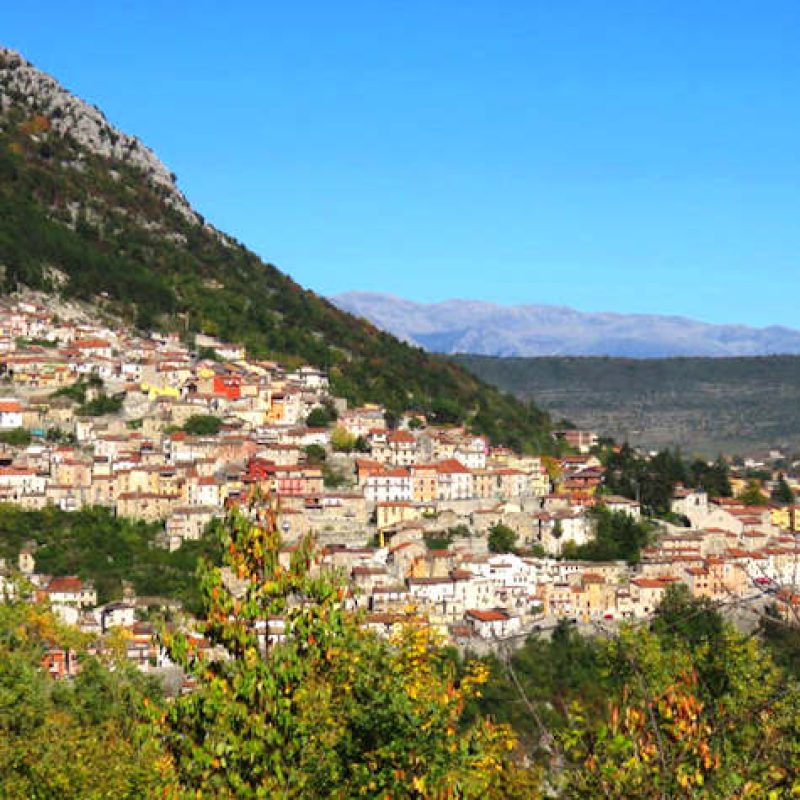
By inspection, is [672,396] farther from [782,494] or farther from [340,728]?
[340,728]

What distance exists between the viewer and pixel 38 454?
1748 inches

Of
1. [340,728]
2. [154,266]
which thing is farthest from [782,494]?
[340,728]

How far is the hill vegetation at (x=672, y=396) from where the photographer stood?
131375 millimetres

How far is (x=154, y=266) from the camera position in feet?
260

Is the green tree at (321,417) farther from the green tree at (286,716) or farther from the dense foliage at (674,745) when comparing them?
the green tree at (286,716)

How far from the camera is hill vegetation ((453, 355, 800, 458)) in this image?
131m

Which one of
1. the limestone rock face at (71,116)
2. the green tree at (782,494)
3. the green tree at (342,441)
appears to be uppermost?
the limestone rock face at (71,116)

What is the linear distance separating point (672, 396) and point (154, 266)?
95075 mm

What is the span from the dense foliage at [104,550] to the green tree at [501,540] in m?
9.77

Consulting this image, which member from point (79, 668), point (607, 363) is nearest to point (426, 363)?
point (79, 668)

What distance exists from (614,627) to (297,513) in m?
10.9

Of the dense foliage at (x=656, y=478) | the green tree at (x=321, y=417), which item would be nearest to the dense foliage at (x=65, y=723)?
the green tree at (x=321, y=417)

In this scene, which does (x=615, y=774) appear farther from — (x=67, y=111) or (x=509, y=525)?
(x=67, y=111)

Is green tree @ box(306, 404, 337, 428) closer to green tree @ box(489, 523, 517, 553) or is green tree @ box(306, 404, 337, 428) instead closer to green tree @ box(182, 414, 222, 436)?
green tree @ box(182, 414, 222, 436)
